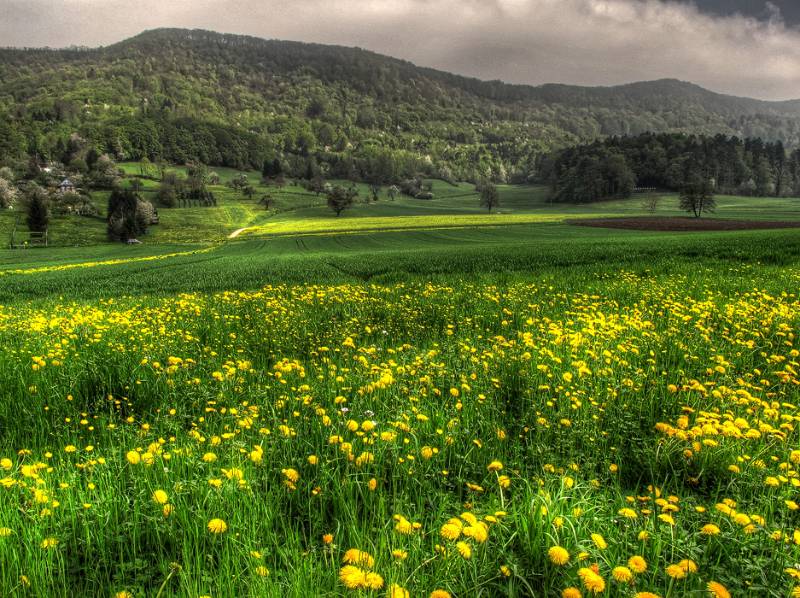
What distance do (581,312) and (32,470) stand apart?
9.18 metres

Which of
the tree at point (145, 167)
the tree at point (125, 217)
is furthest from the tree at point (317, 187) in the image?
the tree at point (125, 217)

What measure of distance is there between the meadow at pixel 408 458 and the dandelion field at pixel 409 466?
0.08 ft

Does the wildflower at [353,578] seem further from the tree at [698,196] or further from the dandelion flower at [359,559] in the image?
the tree at [698,196]

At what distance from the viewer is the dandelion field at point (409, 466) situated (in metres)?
2.45

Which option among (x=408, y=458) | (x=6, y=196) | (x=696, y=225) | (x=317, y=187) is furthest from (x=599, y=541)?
(x=317, y=187)

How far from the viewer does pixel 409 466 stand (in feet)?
11.7

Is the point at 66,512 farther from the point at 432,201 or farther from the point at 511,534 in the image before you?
the point at 432,201

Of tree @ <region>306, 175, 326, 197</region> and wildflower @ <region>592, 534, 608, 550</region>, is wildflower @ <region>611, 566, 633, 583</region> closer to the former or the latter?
wildflower @ <region>592, 534, 608, 550</region>

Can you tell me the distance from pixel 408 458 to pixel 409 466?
0.28ft

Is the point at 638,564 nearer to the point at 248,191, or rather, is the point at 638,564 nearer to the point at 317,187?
the point at 248,191

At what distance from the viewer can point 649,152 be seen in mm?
147625

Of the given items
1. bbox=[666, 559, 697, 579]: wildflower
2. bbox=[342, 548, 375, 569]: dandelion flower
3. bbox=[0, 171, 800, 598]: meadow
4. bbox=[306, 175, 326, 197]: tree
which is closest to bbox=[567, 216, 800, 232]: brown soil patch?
bbox=[0, 171, 800, 598]: meadow

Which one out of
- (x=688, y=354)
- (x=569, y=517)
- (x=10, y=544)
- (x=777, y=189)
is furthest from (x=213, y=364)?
(x=777, y=189)

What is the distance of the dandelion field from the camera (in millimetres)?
2445
